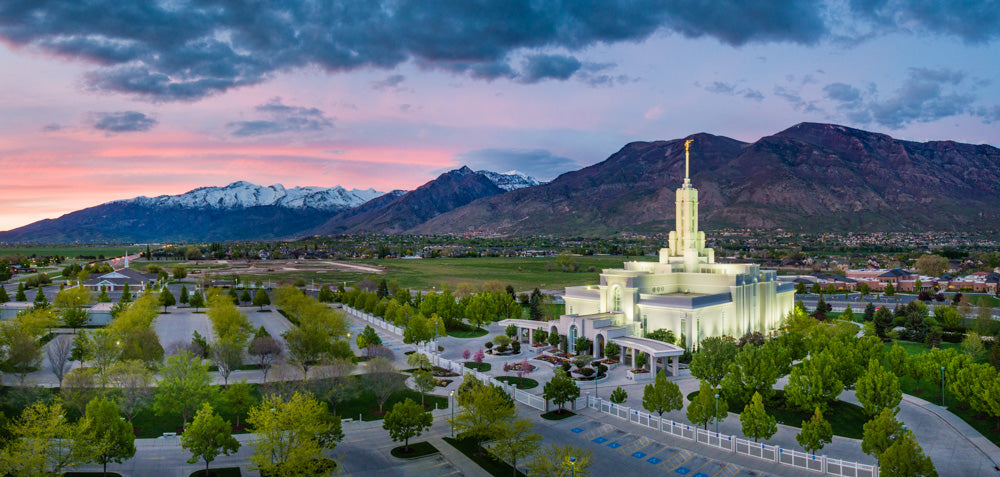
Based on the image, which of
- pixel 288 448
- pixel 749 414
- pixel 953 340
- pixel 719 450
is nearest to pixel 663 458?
pixel 719 450

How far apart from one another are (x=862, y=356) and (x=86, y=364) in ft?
181

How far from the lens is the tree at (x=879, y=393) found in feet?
103

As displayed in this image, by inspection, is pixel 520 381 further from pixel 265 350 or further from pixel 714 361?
pixel 265 350

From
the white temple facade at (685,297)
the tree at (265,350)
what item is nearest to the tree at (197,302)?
the tree at (265,350)

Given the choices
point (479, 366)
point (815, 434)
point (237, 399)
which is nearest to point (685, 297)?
point (479, 366)

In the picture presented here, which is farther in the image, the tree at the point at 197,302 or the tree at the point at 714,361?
the tree at the point at 197,302

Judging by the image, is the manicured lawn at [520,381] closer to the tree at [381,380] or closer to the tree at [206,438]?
the tree at [381,380]

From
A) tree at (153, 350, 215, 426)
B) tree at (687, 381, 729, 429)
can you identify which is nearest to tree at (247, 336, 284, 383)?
tree at (153, 350, 215, 426)

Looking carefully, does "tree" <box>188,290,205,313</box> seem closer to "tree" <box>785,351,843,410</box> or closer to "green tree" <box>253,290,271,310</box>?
"green tree" <box>253,290,271,310</box>

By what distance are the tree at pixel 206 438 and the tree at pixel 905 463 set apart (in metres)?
26.9

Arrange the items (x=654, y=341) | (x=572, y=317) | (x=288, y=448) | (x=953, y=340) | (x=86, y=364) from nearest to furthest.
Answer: (x=288, y=448) < (x=86, y=364) < (x=654, y=341) < (x=572, y=317) < (x=953, y=340)

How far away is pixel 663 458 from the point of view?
27422 mm

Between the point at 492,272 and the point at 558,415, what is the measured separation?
355ft

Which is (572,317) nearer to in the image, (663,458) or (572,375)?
(572,375)
